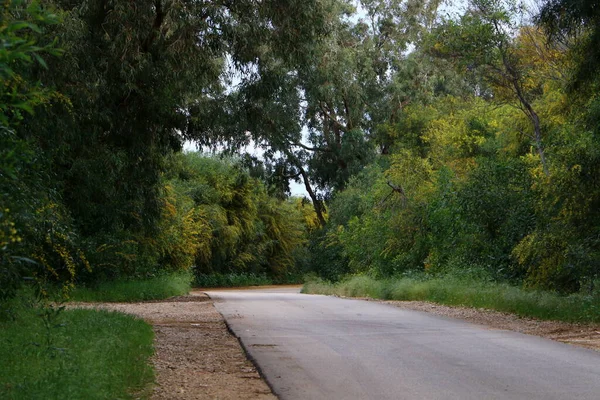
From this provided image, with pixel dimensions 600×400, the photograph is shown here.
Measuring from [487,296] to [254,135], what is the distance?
746 cm

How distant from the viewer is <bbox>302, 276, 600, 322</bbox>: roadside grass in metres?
16.1

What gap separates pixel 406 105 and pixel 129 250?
86.1 feet

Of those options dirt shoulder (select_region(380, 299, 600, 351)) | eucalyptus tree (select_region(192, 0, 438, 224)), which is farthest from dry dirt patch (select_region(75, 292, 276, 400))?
eucalyptus tree (select_region(192, 0, 438, 224))

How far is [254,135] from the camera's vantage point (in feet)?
70.9

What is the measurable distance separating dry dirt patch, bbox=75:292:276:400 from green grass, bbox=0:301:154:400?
0.25 metres

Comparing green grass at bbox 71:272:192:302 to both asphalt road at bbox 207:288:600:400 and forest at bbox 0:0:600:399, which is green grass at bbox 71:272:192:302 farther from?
asphalt road at bbox 207:288:600:400

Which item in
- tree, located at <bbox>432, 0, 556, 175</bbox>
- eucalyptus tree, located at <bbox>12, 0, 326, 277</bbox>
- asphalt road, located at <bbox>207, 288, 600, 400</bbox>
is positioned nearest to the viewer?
asphalt road, located at <bbox>207, 288, 600, 400</bbox>

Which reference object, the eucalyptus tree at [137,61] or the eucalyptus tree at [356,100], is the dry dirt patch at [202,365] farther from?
the eucalyptus tree at [356,100]

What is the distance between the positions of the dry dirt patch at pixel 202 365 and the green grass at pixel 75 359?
0.25 meters

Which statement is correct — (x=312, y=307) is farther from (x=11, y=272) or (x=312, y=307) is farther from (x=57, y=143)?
(x=11, y=272)

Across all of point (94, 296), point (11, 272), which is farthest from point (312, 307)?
point (11, 272)

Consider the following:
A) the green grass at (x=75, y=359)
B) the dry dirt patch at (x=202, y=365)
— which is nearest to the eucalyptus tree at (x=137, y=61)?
the dry dirt patch at (x=202, y=365)

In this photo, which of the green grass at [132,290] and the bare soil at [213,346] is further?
the green grass at [132,290]

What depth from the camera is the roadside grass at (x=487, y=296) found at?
632 inches
